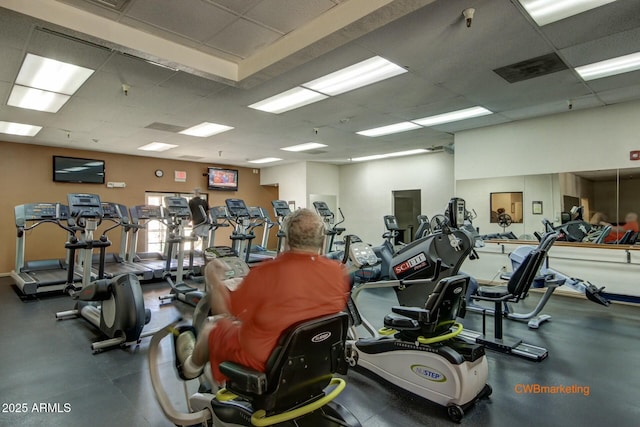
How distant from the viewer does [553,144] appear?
18.7 feet

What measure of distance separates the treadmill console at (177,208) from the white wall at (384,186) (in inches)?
235

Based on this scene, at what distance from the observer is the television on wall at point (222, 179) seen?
10711 mm

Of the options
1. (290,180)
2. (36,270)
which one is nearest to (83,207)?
(36,270)

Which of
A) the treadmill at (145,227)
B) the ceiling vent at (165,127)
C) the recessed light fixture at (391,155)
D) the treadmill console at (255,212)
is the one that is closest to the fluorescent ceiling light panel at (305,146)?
the treadmill console at (255,212)

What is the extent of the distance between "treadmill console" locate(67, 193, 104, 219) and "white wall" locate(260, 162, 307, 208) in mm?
6217


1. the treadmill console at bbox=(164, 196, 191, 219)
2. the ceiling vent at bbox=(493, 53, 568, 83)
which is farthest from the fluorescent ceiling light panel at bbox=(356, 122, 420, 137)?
the treadmill console at bbox=(164, 196, 191, 219)

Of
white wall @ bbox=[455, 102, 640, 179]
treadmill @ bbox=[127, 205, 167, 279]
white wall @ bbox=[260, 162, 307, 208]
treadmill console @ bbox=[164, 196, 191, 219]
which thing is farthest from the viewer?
white wall @ bbox=[260, 162, 307, 208]

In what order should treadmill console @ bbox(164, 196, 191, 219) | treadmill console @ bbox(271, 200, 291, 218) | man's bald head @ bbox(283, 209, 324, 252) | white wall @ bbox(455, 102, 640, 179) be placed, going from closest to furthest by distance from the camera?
1. man's bald head @ bbox(283, 209, 324, 252)
2. white wall @ bbox(455, 102, 640, 179)
3. treadmill console @ bbox(164, 196, 191, 219)
4. treadmill console @ bbox(271, 200, 291, 218)

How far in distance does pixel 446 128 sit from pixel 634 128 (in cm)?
273

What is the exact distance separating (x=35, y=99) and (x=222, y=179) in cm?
617

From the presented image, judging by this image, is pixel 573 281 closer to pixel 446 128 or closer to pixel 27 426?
pixel 446 128

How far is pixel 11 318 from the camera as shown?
4395 millimetres

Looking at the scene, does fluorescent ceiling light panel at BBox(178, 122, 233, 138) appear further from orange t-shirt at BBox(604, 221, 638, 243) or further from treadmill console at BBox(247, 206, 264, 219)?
orange t-shirt at BBox(604, 221, 638, 243)

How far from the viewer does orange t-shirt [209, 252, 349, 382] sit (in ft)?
4.59
